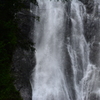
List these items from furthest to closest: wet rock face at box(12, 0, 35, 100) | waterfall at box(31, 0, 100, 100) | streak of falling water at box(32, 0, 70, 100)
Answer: waterfall at box(31, 0, 100, 100)
streak of falling water at box(32, 0, 70, 100)
wet rock face at box(12, 0, 35, 100)

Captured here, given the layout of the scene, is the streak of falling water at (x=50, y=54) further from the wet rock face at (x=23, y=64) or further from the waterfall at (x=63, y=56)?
the wet rock face at (x=23, y=64)

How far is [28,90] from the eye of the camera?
9977 millimetres

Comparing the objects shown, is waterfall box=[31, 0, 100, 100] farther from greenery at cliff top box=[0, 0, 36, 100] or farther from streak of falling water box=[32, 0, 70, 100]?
greenery at cliff top box=[0, 0, 36, 100]

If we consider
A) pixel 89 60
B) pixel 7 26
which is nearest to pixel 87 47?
pixel 89 60

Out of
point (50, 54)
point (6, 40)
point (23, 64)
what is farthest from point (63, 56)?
point (6, 40)

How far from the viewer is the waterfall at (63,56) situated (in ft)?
41.7

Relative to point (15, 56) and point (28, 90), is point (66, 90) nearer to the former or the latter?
point (28, 90)

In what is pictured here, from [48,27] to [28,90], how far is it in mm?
6280

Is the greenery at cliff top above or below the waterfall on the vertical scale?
above

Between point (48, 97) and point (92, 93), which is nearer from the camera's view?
point (48, 97)

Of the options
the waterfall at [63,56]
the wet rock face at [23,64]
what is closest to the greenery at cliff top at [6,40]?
the wet rock face at [23,64]

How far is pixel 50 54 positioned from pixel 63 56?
2.95 feet

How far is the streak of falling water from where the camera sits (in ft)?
40.6

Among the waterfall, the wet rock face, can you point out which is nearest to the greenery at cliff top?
the wet rock face
